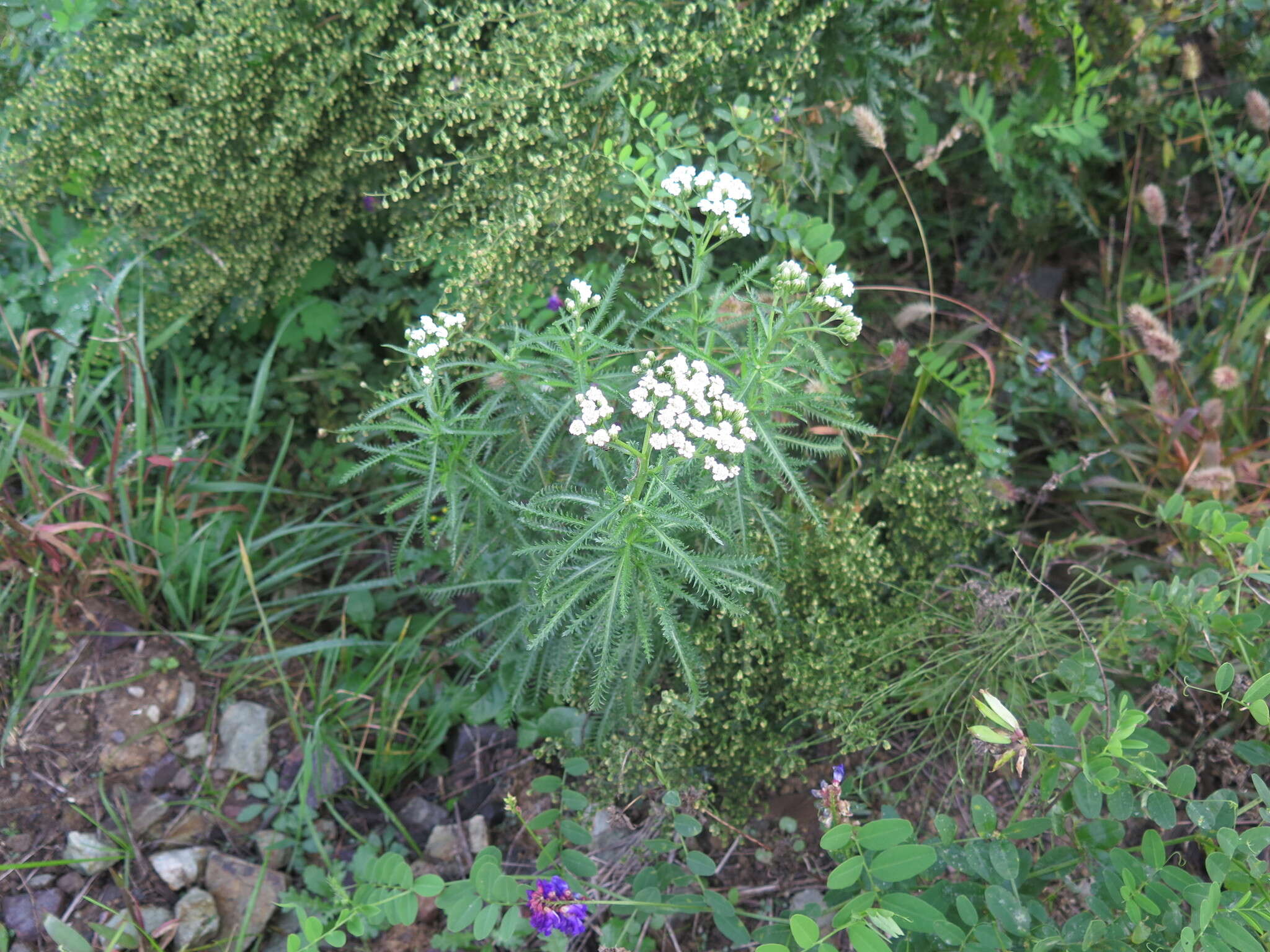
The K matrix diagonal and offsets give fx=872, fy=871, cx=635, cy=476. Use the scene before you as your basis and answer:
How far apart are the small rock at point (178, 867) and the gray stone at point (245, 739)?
0.24 m

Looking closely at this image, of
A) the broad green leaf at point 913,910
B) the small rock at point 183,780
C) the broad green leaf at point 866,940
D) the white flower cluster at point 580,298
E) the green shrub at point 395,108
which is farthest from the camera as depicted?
the small rock at point 183,780

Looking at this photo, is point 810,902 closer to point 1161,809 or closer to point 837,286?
point 1161,809

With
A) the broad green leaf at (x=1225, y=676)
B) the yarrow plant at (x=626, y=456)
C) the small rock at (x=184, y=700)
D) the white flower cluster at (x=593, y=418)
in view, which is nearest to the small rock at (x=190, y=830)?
the small rock at (x=184, y=700)

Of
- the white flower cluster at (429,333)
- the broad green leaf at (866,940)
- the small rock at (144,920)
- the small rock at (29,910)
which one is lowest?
the small rock at (144,920)

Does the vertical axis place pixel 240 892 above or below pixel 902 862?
below

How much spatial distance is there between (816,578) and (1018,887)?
765 millimetres

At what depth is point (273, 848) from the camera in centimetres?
211

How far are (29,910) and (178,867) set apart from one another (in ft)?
1.01

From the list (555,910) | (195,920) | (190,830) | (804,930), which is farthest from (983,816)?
(190,830)

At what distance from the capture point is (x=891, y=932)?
1.36 metres

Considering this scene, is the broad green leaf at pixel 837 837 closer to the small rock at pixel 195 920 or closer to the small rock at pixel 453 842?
the small rock at pixel 453 842

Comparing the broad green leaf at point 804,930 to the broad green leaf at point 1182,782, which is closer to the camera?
the broad green leaf at point 804,930

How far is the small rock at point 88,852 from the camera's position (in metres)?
2.02

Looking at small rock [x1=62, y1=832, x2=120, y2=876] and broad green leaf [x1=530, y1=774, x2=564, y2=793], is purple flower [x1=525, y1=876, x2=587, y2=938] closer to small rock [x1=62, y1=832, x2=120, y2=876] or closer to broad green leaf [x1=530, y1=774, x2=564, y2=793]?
broad green leaf [x1=530, y1=774, x2=564, y2=793]
